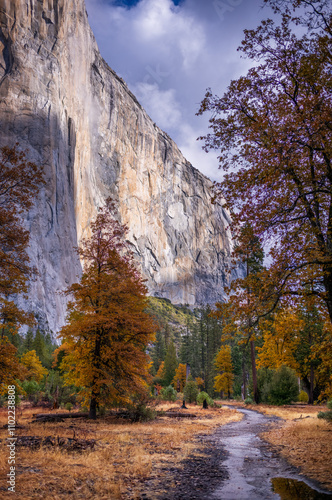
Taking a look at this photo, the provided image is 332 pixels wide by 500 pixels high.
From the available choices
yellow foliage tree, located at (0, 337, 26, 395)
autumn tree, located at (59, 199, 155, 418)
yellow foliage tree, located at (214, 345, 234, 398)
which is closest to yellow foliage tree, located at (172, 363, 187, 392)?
yellow foliage tree, located at (214, 345, 234, 398)

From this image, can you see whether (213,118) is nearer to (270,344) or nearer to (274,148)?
(274,148)

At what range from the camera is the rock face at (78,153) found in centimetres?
7744

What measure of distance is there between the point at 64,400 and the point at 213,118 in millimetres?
20707

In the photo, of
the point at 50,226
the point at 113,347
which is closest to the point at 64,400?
the point at 113,347

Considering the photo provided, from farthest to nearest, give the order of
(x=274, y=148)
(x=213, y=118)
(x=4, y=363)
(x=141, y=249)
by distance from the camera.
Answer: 1. (x=141, y=249)
2. (x=4, y=363)
3. (x=213, y=118)
4. (x=274, y=148)

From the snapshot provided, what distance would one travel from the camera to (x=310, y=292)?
319 inches

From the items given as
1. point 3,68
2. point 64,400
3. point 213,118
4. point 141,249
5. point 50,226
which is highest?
point 3,68

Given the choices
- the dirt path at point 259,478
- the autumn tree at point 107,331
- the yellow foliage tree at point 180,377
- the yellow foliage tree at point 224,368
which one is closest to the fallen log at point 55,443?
the dirt path at point 259,478

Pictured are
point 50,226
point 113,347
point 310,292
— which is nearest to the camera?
point 310,292

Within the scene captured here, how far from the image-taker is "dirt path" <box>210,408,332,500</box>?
5.48 metres

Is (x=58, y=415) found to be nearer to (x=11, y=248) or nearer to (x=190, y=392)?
(x=11, y=248)

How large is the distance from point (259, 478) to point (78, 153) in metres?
101

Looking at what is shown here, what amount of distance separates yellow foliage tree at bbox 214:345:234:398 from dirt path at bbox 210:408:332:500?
1599 inches

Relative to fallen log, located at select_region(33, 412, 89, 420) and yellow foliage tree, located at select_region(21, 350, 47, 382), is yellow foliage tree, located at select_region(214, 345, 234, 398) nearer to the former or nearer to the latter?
yellow foliage tree, located at select_region(21, 350, 47, 382)
